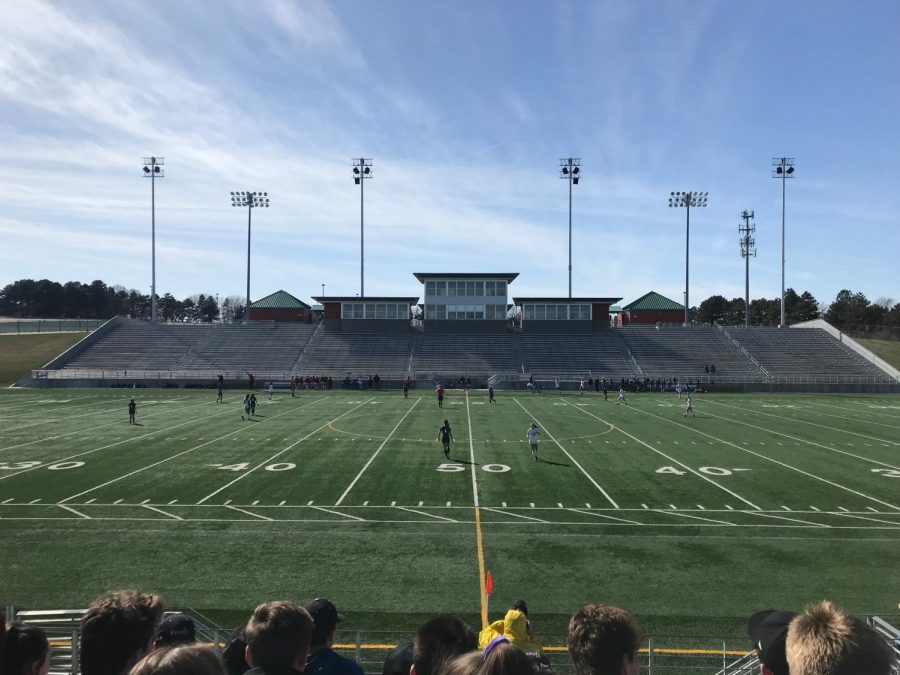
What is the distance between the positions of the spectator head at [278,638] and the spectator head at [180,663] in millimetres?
790

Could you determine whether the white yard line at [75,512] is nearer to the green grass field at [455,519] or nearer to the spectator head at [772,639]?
the green grass field at [455,519]

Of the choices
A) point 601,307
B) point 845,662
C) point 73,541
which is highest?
point 601,307

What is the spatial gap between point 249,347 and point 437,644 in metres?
63.5

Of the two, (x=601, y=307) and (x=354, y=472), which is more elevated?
(x=601, y=307)

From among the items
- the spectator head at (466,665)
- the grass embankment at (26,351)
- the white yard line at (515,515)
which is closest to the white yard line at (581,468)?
the white yard line at (515,515)

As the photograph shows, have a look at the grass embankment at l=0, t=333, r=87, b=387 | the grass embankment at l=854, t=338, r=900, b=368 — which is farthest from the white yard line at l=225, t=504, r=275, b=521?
the grass embankment at l=854, t=338, r=900, b=368

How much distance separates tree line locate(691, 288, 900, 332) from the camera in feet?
310

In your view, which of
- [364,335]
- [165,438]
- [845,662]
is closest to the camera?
[845,662]

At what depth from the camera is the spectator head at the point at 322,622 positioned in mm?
3730

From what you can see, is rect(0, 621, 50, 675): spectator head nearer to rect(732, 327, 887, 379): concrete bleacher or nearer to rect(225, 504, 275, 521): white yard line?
rect(225, 504, 275, 521): white yard line

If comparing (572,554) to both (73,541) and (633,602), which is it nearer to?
(633,602)

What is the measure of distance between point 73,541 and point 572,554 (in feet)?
30.7

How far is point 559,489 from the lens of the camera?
52.7 ft

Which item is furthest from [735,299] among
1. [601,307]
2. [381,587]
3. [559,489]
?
[381,587]
